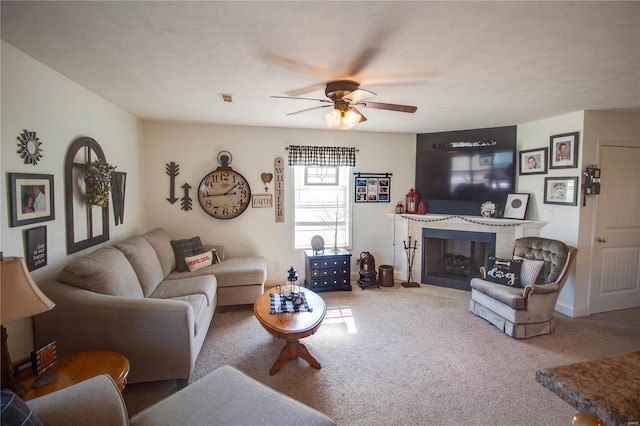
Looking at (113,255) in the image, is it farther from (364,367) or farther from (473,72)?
(473,72)

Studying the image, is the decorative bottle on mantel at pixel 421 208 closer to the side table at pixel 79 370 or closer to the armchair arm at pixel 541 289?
the armchair arm at pixel 541 289

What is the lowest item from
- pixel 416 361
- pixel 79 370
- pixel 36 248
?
pixel 416 361

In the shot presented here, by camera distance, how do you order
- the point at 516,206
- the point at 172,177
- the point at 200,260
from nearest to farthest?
the point at 200,260
the point at 516,206
the point at 172,177

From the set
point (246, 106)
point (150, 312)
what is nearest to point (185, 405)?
point (150, 312)

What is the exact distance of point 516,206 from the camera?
161 inches

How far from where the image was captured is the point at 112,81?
2.51 m

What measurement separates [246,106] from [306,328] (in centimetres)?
238

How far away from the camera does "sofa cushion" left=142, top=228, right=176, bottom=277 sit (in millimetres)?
3404

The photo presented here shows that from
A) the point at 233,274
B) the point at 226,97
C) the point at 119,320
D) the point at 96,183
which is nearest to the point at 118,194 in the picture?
the point at 96,183

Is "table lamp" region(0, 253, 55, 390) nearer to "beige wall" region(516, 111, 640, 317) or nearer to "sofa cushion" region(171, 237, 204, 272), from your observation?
"sofa cushion" region(171, 237, 204, 272)

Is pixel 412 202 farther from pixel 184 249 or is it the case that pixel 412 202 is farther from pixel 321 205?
pixel 184 249

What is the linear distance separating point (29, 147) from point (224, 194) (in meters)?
2.39

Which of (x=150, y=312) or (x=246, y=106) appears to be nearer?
(x=150, y=312)

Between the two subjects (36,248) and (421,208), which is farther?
(421,208)
